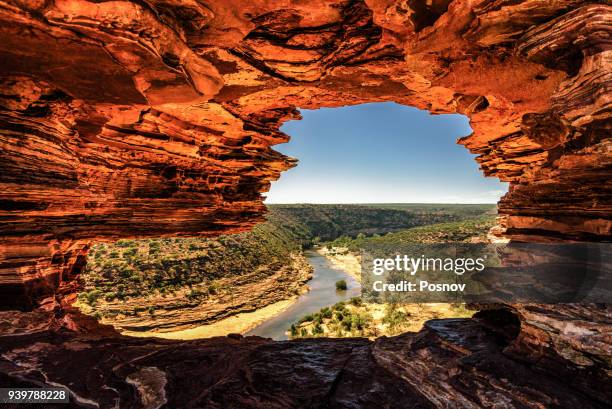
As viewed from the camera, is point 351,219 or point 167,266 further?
point 351,219

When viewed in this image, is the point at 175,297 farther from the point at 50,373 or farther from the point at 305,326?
the point at 50,373

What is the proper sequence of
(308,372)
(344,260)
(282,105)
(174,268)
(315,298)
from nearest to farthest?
(308,372) < (282,105) < (174,268) < (315,298) < (344,260)

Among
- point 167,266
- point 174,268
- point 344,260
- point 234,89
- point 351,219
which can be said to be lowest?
point 344,260

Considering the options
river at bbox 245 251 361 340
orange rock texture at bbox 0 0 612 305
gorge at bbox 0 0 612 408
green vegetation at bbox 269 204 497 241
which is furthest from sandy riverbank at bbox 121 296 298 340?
green vegetation at bbox 269 204 497 241

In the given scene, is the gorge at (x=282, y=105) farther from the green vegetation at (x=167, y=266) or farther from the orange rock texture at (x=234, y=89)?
the green vegetation at (x=167, y=266)

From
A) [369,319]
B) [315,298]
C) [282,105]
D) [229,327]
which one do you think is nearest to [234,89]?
[282,105]

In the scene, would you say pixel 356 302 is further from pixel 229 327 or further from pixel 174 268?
pixel 174 268

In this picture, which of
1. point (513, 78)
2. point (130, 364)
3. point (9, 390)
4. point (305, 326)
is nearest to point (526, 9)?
point (513, 78)

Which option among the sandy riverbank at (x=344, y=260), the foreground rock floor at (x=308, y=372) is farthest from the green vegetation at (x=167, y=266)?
the foreground rock floor at (x=308, y=372)
